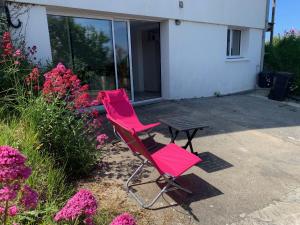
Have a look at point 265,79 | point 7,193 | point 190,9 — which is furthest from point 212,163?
point 265,79

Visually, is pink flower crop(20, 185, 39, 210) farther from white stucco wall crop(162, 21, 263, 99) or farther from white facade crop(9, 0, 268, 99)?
white stucco wall crop(162, 21, 263, 99)

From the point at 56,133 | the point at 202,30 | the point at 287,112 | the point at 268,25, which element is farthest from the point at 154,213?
the point at 268,25

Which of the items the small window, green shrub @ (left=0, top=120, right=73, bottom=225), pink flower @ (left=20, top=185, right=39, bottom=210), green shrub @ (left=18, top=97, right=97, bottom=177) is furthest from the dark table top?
the small window

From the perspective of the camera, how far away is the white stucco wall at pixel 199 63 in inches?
319

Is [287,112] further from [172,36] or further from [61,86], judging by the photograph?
[61,86]

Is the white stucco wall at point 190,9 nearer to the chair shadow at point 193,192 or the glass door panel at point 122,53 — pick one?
the glass door panel at point 122,53

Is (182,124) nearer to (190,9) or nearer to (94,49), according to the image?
(94,49)

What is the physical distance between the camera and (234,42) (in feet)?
35.9

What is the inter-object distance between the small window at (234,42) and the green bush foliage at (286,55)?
2058mm

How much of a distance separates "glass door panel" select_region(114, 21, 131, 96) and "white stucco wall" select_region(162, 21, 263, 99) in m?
1.27

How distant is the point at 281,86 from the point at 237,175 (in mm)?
7083

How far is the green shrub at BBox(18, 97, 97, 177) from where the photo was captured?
3182mm

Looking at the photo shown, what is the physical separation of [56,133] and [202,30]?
7.04 meters

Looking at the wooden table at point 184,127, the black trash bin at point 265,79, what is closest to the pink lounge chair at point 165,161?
the wooden table at point 184,127
